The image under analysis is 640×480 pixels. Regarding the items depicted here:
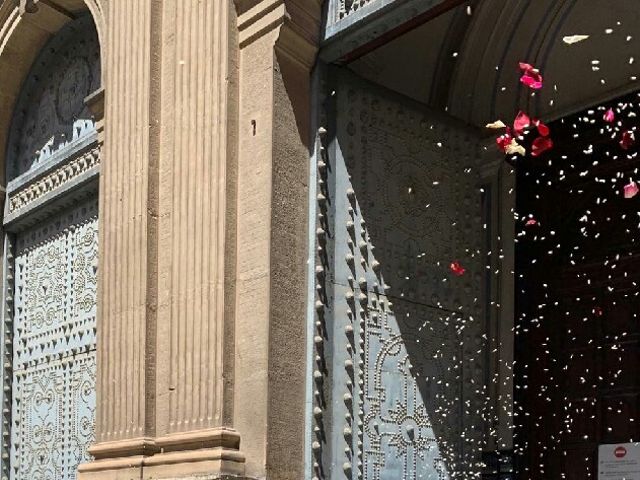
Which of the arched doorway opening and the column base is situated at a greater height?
the arched doorway opening

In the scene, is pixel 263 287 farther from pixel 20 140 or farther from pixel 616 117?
pixel 20 140

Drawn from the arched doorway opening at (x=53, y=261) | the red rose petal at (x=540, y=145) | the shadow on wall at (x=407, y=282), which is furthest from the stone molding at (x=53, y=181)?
the red rose petal at (x=540, y=145)

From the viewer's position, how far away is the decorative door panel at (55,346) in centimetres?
840

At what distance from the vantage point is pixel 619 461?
6930mm

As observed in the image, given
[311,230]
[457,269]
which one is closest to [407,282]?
[457,269]

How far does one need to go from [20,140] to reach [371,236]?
4068 millimetres

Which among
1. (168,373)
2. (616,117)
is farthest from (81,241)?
(616,117)

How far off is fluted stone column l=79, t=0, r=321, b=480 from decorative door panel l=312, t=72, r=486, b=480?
0.73ft

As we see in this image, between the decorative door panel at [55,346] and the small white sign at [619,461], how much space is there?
130 inches

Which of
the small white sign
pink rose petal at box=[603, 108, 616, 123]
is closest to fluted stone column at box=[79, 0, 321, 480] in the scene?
pink rose petal at box=[603, 108, 616, 123]

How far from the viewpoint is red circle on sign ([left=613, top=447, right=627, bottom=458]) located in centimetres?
691

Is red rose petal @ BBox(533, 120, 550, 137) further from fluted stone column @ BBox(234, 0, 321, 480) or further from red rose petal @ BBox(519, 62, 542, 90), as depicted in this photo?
fluted stone column @ BBox(234, 0, 321, 480)

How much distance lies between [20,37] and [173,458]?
4.19 metres

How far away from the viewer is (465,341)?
7.24 metres
